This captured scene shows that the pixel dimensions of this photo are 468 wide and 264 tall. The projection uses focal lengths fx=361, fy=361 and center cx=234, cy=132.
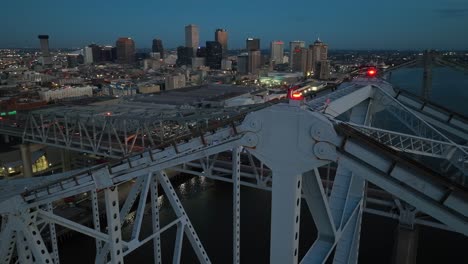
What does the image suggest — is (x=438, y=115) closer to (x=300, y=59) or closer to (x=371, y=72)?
(x=371, y=72)

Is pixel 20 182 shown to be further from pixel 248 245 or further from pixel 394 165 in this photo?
pixel 248 245

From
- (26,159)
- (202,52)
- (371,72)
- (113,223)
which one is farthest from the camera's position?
(202,52)

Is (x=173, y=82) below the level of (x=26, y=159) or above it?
above

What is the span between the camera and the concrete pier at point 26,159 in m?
20.5

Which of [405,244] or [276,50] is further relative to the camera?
[276,50]

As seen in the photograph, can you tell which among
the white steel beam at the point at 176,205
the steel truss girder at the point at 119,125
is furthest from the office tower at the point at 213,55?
the white steel beam at the point at 176,205

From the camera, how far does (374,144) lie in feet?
8.84

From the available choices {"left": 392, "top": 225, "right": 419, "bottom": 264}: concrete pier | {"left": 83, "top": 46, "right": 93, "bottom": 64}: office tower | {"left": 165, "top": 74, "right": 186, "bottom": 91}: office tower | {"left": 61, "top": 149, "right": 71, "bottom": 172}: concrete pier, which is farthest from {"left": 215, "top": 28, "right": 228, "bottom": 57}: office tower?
{"left": 392, "top": 225, "right": 419, "bottom": 264}: concrete pier

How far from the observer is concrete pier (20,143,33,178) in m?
Answer: 20.5

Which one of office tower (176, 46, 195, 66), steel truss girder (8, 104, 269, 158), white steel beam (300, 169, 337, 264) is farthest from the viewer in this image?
office tower (176, 46, 195, 66)

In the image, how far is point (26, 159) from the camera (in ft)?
68.6

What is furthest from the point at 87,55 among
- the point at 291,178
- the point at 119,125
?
the point at 291,178

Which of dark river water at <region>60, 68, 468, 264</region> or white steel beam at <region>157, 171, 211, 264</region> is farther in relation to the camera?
dark river water at <region>60, 68, 468, 264</region>

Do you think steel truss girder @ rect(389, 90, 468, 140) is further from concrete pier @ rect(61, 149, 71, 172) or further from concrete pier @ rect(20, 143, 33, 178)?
concrete pier @ rect(61, 149, 71, 172)
